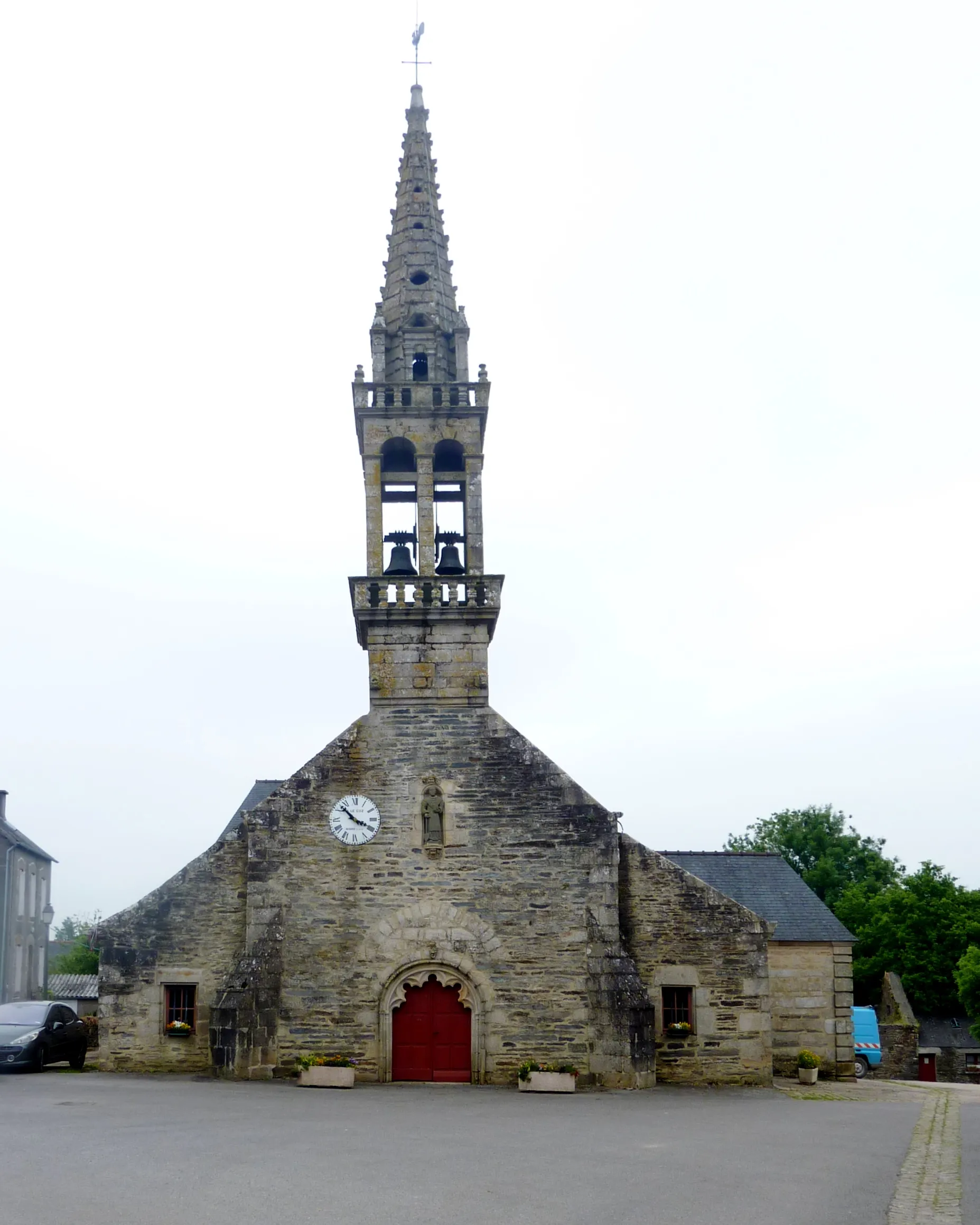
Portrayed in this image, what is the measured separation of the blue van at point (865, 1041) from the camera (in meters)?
31.3

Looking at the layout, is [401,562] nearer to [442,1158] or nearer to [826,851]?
[442,1158]

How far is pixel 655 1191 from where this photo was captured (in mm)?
9984

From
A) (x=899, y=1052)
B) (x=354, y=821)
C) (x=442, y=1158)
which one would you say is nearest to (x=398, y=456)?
(x=354, y=821)

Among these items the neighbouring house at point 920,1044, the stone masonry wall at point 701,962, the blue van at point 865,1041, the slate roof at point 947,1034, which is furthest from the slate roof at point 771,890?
the slate roof at point 947,1034

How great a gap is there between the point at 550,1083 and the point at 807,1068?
18.8 feet

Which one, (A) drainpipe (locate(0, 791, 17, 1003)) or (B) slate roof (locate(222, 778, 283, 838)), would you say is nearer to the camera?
(B) slate roof (locate(222, 778, 283, 838))

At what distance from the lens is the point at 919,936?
44.0 meters

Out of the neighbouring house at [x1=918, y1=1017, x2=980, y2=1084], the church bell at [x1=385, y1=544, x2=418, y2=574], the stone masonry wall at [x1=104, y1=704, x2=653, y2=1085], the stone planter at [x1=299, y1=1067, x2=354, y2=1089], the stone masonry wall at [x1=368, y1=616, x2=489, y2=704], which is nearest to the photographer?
the stone planter at [x1=299, y1=1067, x2=354, y2=1089]

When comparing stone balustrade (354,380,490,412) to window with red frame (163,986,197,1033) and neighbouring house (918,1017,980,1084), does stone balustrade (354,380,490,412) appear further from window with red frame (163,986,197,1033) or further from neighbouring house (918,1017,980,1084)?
neighbouring house (918,1017,980,1084)

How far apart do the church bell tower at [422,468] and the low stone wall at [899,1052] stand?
2321 cm

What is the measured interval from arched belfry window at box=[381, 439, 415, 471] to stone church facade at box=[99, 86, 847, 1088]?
2.54m

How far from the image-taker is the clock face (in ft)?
63.4

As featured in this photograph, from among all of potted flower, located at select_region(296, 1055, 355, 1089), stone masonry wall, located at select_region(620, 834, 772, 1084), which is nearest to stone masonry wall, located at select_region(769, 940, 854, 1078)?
stone masonry wall, located at select_region(620, 834, 772, 1084)

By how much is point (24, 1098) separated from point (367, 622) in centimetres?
894
